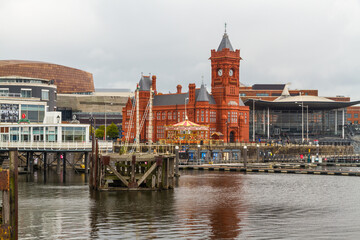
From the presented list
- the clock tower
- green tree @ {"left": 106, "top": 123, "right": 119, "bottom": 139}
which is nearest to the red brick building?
the clock tower

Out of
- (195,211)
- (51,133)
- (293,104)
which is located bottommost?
(195,211)

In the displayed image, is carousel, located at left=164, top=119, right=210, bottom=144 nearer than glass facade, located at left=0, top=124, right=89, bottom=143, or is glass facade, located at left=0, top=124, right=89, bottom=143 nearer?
glass facade, located at left=0, top=124, right=89, bottom=143

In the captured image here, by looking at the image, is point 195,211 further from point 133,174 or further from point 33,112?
point 33,112

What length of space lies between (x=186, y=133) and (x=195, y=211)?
3486 inches

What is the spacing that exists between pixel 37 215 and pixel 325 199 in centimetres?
3119

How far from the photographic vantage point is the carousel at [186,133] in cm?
14062

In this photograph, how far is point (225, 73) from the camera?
518 feet

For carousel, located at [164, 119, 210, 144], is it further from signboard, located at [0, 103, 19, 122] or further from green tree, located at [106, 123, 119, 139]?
green tree, located at [106, 123, 119, 139]

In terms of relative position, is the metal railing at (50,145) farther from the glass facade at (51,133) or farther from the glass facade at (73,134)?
the glass facade at (73,134)

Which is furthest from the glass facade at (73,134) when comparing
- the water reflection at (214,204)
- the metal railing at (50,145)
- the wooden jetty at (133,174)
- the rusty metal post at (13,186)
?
the rusty metal post at (13,186)

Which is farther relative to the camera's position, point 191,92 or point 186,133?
point 191,92

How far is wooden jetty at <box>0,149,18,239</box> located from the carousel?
351 feet

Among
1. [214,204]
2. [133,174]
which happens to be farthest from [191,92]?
[214,204]

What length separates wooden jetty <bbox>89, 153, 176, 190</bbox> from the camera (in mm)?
65250
